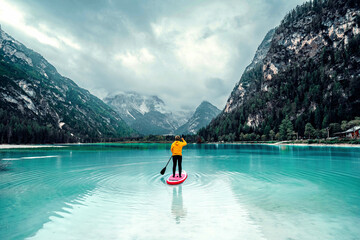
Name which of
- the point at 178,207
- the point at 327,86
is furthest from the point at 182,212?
the point at 327,86

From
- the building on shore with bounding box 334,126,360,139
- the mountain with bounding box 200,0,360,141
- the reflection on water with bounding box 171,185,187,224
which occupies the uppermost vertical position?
the mountain with bounding box 200,0,360,141

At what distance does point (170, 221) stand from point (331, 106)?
16895 cm

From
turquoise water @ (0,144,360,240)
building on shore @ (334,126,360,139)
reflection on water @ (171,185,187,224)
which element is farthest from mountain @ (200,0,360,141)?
reflection on water @ (171,185,187,224)

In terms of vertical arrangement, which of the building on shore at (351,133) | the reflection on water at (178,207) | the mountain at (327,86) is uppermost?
the mountain at (327,86)

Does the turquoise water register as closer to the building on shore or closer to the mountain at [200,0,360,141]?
the building on shore

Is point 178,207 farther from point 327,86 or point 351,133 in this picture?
point 327,86

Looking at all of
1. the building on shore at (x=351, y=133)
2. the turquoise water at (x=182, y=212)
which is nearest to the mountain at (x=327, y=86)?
the building on shore at (x=351, y=133)

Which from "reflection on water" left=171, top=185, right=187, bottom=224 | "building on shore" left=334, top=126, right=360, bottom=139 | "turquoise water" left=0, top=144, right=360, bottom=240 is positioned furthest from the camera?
"building on shore" left=334, top=126, right=360, bottom=139

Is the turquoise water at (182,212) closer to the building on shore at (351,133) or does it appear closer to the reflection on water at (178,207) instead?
the reflection on water at (178,207)

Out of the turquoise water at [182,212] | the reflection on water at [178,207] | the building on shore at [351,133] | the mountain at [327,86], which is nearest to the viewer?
the turquoise water at [182,212]

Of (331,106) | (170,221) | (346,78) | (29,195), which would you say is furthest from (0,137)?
(346,78)

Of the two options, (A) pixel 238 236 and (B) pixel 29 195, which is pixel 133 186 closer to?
(B) pixel 29 195

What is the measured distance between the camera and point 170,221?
31.1 ft

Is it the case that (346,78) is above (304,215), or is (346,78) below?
above
